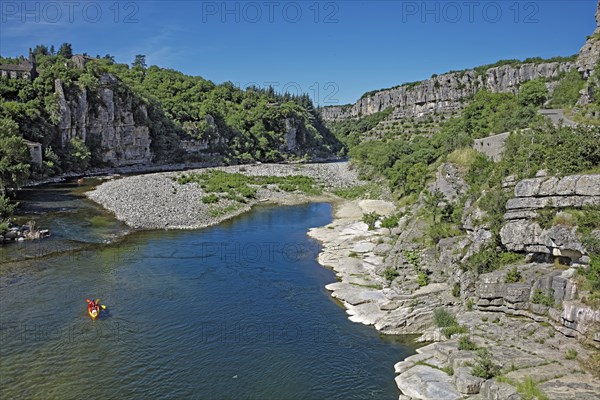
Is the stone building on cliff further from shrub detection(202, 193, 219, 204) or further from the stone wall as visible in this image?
the stone wall

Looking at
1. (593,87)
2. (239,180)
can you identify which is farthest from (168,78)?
(593,87)

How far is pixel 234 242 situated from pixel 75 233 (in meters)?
12.4

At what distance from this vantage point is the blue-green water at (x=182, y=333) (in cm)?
1543

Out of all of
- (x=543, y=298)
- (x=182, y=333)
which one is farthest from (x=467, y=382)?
(x=182, y=333)

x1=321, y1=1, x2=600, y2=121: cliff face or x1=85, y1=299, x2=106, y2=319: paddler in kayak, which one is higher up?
x1=321, y1=1, x2=600, y2=121: cliff face

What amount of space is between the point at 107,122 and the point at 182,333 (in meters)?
70.4

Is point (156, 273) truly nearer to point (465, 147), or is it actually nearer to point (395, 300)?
point (395, 300)

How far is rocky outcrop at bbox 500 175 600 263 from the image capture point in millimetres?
16516

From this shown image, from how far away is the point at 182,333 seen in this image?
1912cm

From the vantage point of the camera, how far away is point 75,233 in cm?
3425

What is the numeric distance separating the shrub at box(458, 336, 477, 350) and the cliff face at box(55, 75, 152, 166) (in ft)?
233

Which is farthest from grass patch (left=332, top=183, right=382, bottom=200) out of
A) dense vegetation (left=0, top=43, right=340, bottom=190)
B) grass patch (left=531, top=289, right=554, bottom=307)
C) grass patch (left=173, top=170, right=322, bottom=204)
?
dense vegetation (left=0, top=43, right=340, bottom=190)

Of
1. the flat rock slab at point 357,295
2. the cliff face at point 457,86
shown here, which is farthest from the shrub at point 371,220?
the cliff face at point 457,86

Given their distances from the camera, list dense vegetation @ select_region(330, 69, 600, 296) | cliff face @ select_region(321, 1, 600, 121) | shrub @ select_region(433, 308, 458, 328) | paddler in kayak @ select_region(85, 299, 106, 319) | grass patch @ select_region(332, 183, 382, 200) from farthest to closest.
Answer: cliff face @ select_region(321, 1, 600, 121), grass patch @ select_region(332, 183, 382, 200), paddler in kayak @ select_region(85, 299, 106, 319), shrub @ select_region(433, 308, 458, 328), dense vegetation @ select_region(330, 69, 600, 296)
